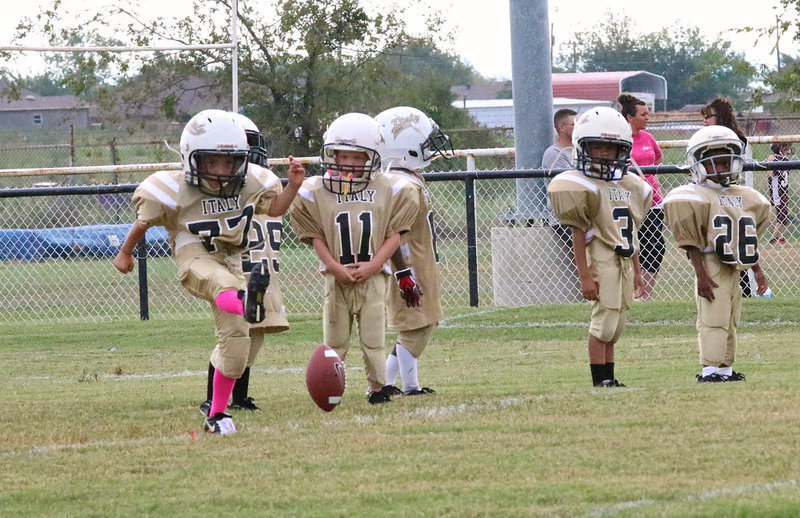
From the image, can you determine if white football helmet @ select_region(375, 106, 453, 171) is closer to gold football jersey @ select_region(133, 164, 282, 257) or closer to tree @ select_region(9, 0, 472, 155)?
gold football jersey @ select_region(133, 164, 282, 257)

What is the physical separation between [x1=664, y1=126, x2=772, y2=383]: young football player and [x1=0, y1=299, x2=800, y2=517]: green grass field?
297 mm

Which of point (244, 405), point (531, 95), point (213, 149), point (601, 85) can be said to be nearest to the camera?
point (213, 149)

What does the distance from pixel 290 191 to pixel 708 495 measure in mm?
2796

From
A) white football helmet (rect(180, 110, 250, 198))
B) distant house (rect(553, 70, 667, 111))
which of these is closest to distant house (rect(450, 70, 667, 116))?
distant house (rect(553, 70, 667, 111))

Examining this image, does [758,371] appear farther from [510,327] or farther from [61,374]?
[61,374]

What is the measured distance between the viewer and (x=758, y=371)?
778 centimetres

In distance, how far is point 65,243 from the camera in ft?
54.1

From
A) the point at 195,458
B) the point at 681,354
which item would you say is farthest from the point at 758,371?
the point at 195,458

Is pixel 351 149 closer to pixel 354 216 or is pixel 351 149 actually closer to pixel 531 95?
pixel 354 216

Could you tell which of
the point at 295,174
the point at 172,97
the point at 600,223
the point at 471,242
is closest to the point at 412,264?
the point at 600,223

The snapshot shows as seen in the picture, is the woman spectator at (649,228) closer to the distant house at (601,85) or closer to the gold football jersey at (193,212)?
the gold football jersey at (193,212)

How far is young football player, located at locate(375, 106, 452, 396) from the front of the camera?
289 inches

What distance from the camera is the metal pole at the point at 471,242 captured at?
12008mm

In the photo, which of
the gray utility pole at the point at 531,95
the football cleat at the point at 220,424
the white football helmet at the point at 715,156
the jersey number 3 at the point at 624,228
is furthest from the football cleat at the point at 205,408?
the gray utility pole at the point at 531,95
